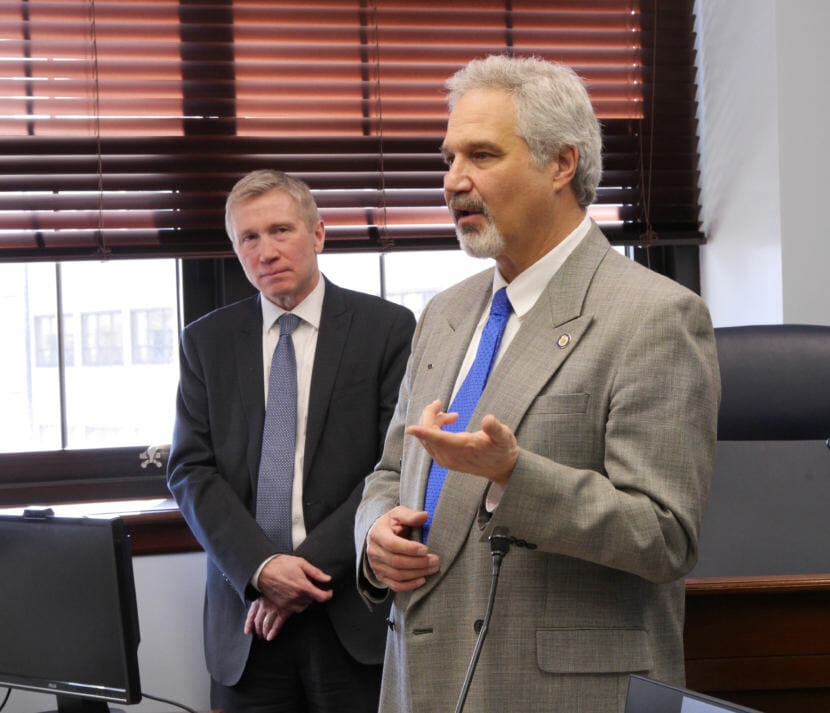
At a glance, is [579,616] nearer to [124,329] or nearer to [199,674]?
[199,674]

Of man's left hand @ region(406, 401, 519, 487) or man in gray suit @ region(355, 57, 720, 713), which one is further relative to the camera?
man in gray suit @ region(355, 57, 720, 713)

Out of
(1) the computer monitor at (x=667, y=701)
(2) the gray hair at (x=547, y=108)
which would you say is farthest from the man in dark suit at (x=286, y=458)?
(1) the computer monitor at (x=667, y=701)

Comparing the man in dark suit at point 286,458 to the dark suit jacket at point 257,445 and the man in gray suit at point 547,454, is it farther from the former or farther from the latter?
the man in gray suit at point 547,454

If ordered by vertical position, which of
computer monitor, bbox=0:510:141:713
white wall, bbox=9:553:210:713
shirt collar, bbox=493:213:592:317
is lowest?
white wall, bbox=9:553:210:713

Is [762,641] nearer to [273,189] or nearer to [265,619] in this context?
[265,619]

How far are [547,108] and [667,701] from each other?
870 millimetres

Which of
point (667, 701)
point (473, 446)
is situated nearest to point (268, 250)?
point (473, 446)

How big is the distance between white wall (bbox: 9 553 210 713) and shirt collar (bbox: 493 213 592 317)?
4.32 feet

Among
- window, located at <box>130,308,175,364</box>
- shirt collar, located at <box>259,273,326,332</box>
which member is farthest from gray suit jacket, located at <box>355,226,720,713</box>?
window, located at <box>130,308,175,364</box>

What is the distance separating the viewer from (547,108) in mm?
1468

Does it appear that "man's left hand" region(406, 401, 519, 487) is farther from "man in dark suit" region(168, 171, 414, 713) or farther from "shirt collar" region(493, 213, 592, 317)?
"man in dark suit" region(168, 171, 414, 713)

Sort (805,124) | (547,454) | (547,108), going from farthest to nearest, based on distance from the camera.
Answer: (805,124) → (547,108) → (547,454)

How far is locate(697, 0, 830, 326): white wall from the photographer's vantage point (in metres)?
2.62

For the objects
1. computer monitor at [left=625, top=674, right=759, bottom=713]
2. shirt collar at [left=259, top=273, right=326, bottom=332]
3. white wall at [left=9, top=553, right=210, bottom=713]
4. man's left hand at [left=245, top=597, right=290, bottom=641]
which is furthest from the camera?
white wall at [left=9, top=553, right=210, bottom=713]
